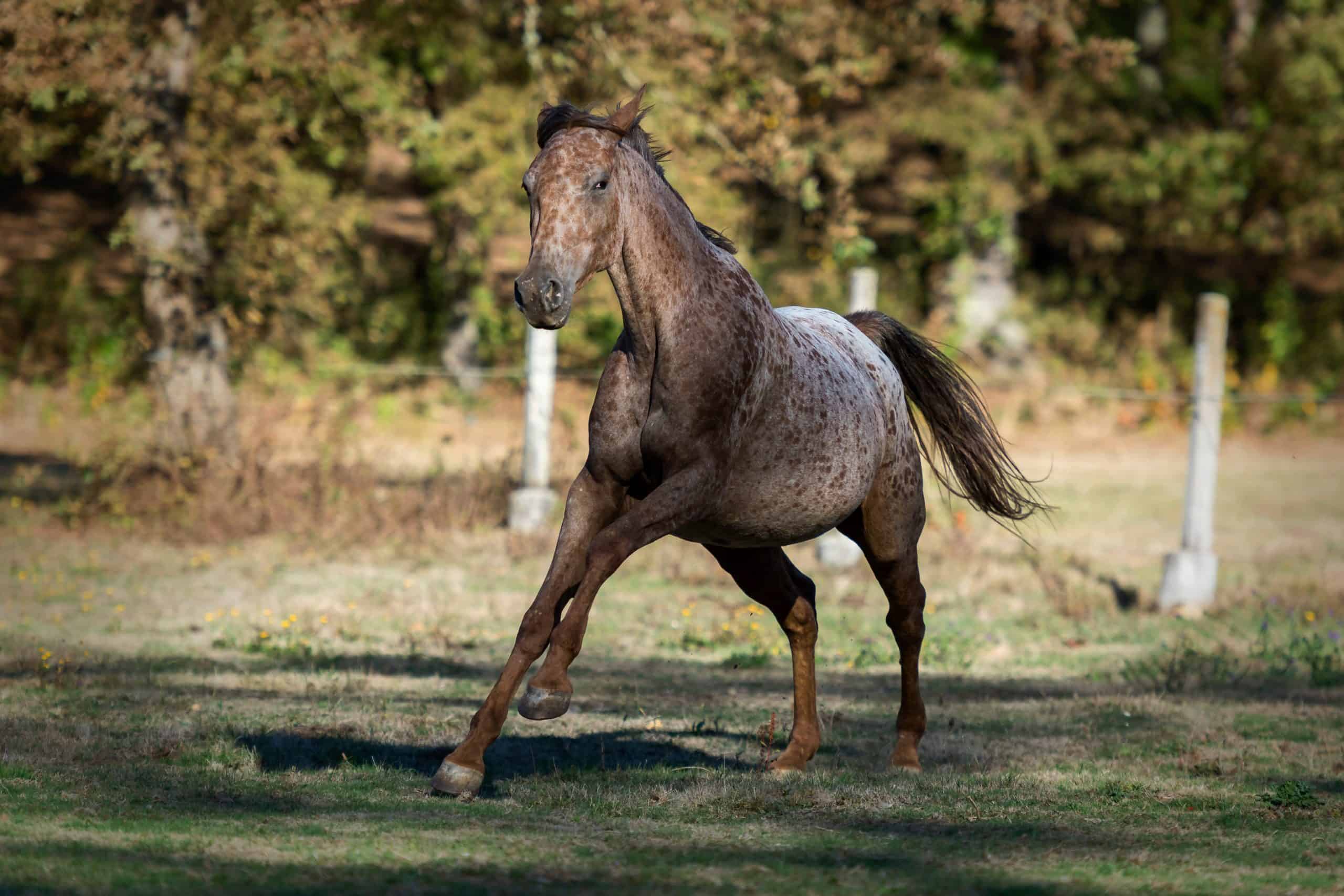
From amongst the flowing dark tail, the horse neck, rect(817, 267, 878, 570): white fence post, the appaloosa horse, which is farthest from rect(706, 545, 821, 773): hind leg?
rect(817, 267, 878, 570): white fence post

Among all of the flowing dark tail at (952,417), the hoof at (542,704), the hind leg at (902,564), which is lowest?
the hoof at (542,704)

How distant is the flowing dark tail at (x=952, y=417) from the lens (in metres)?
6.98

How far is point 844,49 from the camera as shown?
1374 centimetres

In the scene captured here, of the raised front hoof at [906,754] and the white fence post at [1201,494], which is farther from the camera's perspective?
the white fence post at [1201,494]

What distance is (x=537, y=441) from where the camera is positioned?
1285 cm

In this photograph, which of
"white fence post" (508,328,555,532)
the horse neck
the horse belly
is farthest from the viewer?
"white fence post" (508,328,555,532)

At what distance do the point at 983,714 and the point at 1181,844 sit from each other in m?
2.73

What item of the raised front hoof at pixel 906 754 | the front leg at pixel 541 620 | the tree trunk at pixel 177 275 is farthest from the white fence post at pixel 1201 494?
the tree trunk at pixel 177 275

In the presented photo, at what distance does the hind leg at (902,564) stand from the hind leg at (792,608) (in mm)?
319

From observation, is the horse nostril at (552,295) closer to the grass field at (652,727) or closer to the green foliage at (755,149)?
the grass field at (652,727)

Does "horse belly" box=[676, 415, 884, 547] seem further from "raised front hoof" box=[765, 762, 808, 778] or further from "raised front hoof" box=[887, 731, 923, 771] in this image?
"raised front hoof" box=[887, 731, 923, 771]

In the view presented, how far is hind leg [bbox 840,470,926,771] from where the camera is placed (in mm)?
6328

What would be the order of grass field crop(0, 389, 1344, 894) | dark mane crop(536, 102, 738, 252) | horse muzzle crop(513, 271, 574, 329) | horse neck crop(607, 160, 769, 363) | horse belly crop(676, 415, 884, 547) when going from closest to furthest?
1. grass field crop(0, 389, 1344, 894)
2. horse muzzle crop(513, 271, 574, 329)
3. dark mane crop(536, 102, 738, 252)
4. horse neck crop(607, 160, 769, 363)
5. horse belly crop(676, 415, 884, 547)

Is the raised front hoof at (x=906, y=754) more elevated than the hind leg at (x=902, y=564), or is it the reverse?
the hind leg at (x=902, y=564)
